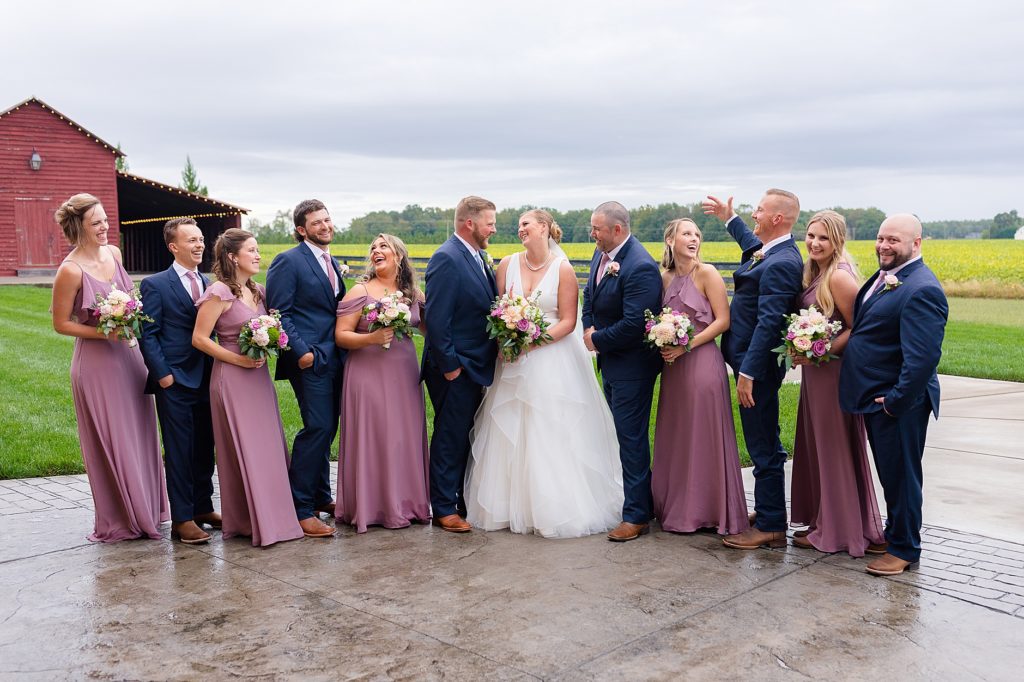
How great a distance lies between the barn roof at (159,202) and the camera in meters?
36.2

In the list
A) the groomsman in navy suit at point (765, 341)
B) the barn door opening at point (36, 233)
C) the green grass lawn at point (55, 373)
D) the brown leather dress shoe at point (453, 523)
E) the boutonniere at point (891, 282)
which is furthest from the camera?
the barn door opening at point (36, 233)

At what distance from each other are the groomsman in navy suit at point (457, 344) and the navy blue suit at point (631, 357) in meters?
0.87

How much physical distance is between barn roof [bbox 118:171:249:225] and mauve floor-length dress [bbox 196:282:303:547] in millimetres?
31558

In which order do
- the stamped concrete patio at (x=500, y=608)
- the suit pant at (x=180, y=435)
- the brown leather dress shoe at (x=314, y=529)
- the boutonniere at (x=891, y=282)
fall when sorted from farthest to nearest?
the brown leather dress shoe at (x=314, y=529), the suit pant at (x=180, y=435), the boutonniere at (x=891, y=282), the stamped concrete patio at (x=500, y=608)

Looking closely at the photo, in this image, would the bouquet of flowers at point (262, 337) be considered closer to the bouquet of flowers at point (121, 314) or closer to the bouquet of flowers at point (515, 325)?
the bouquet of flowers at point (121, 314)

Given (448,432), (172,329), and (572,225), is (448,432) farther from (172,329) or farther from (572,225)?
(572,225)

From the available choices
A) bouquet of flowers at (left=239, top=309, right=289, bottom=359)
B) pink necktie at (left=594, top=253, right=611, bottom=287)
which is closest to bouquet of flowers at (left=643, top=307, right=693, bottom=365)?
pink necktie at (left=594, top=253, right=611, bottom=287)

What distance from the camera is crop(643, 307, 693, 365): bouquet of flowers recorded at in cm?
645

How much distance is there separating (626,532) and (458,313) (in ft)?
6.45

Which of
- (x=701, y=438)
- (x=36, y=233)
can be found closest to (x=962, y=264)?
(x=36, y=233)

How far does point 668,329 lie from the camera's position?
21.1ft

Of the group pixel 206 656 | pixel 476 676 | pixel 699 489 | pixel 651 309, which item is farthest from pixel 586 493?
pixel 206 656

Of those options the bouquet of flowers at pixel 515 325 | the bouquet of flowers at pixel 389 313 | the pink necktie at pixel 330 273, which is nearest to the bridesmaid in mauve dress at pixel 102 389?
the pink necktie at pixel 330 273

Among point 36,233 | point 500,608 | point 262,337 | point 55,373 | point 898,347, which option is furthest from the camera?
point 36,233
